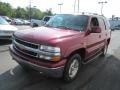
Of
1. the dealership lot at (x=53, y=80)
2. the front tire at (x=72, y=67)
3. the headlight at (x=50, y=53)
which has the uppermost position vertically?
the headlight at (x=50, y=53)

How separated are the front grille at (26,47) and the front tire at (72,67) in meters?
0.93

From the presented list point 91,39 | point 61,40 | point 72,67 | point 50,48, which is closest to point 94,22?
point 91,39

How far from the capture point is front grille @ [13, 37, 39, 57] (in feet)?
15.0

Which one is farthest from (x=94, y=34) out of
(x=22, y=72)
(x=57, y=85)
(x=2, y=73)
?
(x=2, y=73)

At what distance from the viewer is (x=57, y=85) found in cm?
505

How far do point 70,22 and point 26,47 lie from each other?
1920mm

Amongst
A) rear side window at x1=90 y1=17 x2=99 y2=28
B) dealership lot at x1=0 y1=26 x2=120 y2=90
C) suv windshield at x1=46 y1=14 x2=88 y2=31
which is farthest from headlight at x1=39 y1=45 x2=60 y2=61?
rear side window at x1=90 y1=17 x2=99 y2=28

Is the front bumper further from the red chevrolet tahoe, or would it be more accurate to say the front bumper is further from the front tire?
the front tire

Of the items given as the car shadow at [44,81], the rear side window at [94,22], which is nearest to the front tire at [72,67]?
the car shadow at [44,81]

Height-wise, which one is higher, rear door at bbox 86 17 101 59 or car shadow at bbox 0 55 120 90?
rear door at bbox 86 17 101 59

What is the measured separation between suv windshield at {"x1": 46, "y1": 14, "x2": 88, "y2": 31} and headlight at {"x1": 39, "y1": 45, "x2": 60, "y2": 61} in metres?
1.57

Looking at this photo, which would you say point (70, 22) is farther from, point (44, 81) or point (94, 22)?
point (44, 81)

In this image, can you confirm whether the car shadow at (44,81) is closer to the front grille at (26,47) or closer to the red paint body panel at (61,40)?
the red paint body panel at (61,40)

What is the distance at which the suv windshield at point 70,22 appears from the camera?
5.86 meters
